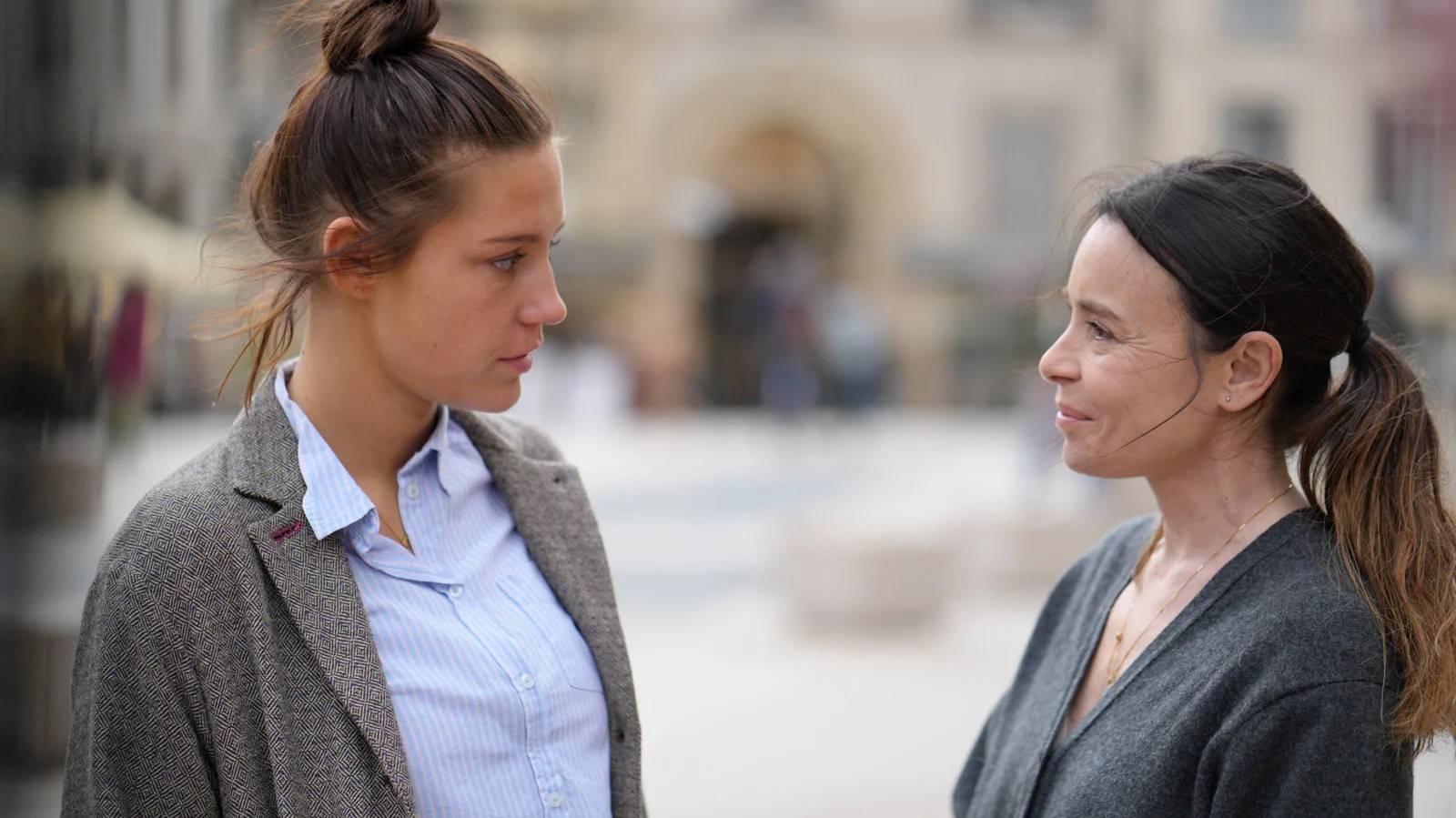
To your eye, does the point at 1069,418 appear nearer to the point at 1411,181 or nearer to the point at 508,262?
the point at 508,262

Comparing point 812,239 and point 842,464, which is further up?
point 812,239

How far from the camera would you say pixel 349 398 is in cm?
177

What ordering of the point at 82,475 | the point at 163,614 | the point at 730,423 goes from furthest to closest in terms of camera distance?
the point at 730,423 → the point at 82,475 → the point at 163,614

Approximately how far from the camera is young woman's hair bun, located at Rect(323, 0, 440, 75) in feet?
5.49

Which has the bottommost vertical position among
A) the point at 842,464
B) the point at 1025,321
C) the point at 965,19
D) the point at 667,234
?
the point at 842,464

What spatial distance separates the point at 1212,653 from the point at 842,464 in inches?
517

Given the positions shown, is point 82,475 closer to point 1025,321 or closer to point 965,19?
point 1025,321

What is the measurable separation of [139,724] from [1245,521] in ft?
4.68

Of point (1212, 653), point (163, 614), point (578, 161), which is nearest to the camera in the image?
point (163, 614)

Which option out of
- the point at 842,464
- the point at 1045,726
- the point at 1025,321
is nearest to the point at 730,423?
the point at 842,464

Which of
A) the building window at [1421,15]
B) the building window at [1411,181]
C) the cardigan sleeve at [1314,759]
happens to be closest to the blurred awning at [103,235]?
the cardigan sleeve at [1314,759]

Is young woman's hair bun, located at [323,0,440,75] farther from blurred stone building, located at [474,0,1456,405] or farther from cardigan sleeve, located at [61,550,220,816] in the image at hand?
blurred stone building, located at [474,0,1456,405]

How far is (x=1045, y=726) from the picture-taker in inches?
79.3

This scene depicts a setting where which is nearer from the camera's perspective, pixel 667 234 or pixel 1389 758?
pixel 1389 758
